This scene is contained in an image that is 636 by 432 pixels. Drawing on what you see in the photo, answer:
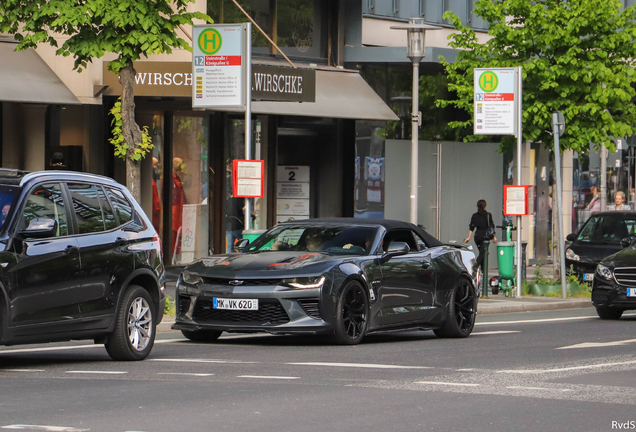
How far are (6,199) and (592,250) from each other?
668 inches

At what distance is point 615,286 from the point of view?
728 inches

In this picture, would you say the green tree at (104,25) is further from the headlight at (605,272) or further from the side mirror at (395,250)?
the headlight at (605,272)

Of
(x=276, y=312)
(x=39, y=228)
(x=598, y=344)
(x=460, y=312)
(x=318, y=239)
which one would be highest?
(x=39, y=228)

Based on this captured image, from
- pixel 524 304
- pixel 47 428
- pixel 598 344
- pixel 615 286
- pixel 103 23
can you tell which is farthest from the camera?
pixel 524 304

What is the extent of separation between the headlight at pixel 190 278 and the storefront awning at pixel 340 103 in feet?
35.7

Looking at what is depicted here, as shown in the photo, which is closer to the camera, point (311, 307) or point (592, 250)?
point (311, 307)

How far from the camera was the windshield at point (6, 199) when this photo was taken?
9.78 metres

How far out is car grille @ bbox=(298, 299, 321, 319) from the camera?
12.4 metres

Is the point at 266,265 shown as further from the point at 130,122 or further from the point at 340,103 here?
the point at 340,103

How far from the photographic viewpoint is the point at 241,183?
17.6 meters

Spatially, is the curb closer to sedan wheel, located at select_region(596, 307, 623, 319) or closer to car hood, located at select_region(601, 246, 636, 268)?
sedan wheel, located at select_region(596, 307, 623, 319)

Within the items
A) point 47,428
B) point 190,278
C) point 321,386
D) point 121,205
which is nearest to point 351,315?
point 190,278

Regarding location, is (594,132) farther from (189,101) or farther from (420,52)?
(189,101)

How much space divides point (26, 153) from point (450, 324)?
10.3 meters
